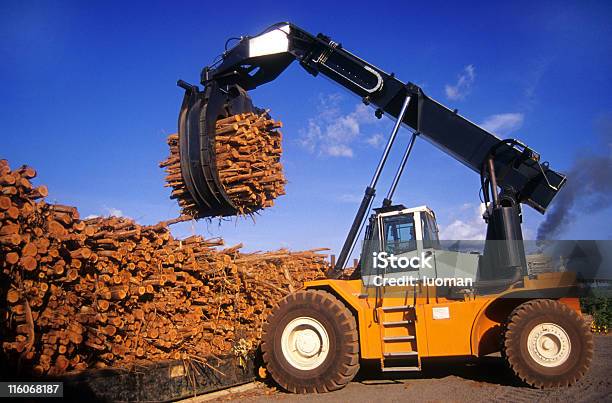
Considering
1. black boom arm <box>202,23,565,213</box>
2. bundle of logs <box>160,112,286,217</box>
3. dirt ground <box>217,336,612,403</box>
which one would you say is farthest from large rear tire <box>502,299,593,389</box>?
bundle of logs <box>160,112,286,217</box>

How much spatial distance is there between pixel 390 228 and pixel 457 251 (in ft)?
3.57

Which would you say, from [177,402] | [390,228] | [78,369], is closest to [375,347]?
[390,228]

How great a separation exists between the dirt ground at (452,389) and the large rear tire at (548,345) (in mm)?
200

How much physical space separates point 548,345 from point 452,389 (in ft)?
4.70

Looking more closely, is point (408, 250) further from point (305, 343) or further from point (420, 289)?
point (305, 343)

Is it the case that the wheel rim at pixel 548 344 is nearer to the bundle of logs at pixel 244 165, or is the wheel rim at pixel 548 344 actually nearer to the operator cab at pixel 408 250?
the operator cab at pixel 408 250

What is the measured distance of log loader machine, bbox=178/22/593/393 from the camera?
255 inches

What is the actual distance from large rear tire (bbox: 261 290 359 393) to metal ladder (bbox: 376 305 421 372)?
1.37 feet

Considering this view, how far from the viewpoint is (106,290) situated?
5.86 meters

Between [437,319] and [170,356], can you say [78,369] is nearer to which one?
[170,356]

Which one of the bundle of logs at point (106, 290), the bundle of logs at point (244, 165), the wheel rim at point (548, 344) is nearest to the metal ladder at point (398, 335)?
the wheel rim at point (548, 344)

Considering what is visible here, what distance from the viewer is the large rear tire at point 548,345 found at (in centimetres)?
631

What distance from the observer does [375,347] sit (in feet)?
Result: 23.0

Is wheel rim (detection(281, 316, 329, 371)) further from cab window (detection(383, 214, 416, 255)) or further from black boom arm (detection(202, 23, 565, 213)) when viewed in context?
black boom arm (detection(202, 23, 565, 213))
